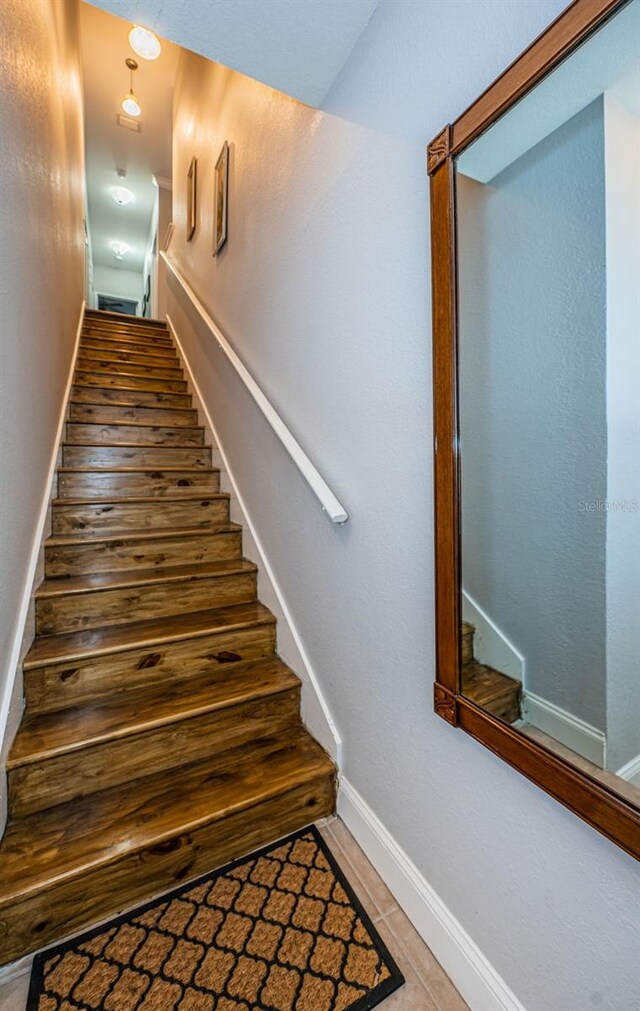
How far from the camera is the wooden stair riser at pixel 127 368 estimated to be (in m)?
3.22

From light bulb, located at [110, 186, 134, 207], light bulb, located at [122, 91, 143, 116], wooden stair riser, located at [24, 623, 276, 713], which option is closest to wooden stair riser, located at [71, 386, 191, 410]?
wooden stair riser, located at [24, 623, 276, 713]

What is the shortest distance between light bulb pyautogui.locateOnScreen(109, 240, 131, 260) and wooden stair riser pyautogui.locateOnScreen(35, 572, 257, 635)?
8.09 metres

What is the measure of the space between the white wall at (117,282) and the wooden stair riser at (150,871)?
9.47 meters

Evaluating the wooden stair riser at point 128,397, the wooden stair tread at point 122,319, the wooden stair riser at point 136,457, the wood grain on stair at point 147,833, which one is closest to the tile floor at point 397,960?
the wood grain on stair at point 147,833

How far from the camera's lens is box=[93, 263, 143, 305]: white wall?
8.80 metres

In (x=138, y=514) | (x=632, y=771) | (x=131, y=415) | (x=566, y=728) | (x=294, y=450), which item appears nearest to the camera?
(x=632, y=771)

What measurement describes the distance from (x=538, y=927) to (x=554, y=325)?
1.09 metres

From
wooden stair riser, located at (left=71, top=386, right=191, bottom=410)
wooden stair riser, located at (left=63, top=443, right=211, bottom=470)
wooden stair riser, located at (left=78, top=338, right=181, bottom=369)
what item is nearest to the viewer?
wooden stair riser, located at (left=63, top=443, right=211, bottom=470)

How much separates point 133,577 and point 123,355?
2.48 meters

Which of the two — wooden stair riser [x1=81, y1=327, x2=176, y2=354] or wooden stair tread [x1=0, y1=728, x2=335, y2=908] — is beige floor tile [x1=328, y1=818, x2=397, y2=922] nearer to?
wooden stair tread [x1=0, y1=728, x2=335, y2=908]

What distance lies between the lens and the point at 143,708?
56.5 inches

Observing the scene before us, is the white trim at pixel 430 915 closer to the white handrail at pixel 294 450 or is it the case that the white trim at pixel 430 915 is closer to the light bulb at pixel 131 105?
the white handrail at pixel 294 450

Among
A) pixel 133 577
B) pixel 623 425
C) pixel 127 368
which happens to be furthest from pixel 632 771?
pixel 127 368

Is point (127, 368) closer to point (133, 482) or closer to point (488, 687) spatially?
point (133, 482)
